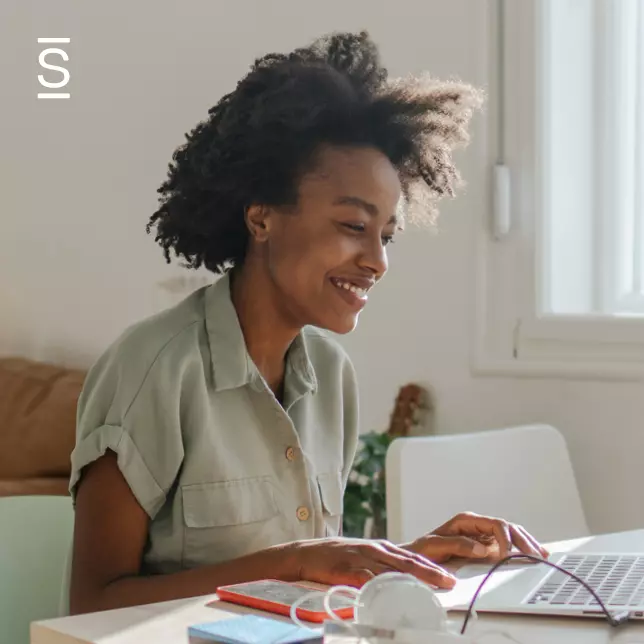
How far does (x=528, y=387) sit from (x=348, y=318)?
1.03 meters

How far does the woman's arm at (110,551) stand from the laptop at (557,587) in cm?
27

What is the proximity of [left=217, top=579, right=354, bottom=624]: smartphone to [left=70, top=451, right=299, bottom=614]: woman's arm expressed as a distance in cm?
16

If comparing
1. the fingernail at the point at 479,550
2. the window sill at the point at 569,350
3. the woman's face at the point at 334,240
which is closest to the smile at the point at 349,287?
the woman's face at the point at 334,240

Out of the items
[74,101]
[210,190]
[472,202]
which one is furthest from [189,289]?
[210,190]

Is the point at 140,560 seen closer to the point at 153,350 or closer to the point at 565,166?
the point at 153,350

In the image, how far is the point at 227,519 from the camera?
4.70 feet

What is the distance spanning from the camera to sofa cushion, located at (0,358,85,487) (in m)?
2.90

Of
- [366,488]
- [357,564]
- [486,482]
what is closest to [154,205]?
[366,488]

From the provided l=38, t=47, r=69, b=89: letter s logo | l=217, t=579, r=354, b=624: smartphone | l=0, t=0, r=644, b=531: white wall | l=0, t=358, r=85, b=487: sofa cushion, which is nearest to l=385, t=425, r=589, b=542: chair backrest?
l=0, t=0, r=644, b=531: white wall

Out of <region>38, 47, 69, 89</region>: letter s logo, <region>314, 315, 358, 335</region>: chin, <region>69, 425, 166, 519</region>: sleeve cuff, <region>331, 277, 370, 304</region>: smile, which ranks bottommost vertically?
<region>69, 425, 166, 519</region>: sleeve cuff

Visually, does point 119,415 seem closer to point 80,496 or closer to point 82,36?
Result: point 80,496

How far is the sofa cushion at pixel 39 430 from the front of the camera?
290 centimetres

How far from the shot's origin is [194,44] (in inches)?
117

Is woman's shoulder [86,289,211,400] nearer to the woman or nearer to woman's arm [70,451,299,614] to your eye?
the woman
